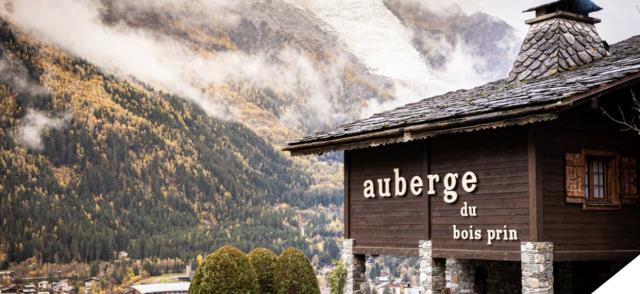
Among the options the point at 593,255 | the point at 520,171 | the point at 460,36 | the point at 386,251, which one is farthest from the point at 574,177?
the point at 460,36

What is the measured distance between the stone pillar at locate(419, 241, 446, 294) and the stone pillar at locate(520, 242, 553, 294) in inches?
98.1

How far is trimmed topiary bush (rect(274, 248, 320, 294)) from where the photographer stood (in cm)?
2128

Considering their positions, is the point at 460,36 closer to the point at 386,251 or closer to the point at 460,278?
the point at 386,251

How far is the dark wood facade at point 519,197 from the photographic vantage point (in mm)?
13602

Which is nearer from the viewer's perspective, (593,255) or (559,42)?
(593,255)

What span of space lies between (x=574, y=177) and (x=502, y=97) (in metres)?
1.77

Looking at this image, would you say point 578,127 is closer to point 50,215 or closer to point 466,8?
point 50,215

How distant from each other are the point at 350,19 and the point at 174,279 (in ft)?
78.9

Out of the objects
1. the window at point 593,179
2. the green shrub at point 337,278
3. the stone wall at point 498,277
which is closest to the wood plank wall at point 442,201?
the window at point 593,179

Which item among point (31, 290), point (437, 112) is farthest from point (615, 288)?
point (31, 290)

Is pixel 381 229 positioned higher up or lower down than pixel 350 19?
lower down

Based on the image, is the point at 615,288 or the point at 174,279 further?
the point at 174,279

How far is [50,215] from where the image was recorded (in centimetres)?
3766

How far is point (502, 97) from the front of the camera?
14453 mm
